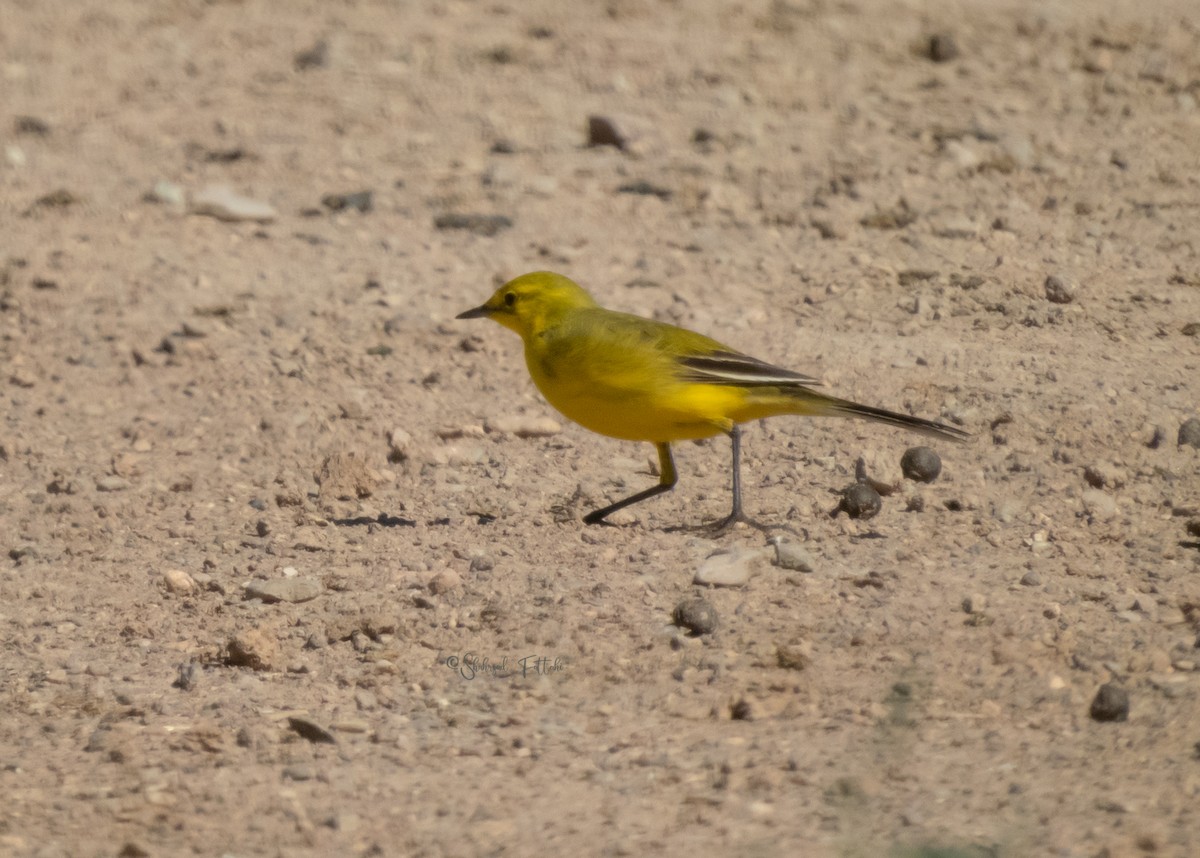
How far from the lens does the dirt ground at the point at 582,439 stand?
4.63 m

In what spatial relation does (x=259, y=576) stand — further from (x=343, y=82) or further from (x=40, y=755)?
(x=343, y=82)

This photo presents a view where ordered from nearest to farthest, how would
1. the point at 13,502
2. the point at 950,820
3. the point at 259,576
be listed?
the point at 950,820 → the point at 259,576 → the point at 13,502

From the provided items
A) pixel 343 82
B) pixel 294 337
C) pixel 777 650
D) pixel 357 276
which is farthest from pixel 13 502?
pixel 343 82

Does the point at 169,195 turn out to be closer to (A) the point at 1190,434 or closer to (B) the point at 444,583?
(B) the point at 444,583

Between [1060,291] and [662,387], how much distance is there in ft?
8.67

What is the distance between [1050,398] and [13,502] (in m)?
4.19

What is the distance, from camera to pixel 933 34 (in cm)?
1135

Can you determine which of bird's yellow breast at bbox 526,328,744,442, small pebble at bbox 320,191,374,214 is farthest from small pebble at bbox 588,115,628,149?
bird's yellow breast at bbox 526,328,744,442

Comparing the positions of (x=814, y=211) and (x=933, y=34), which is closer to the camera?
(x=814, y=211)

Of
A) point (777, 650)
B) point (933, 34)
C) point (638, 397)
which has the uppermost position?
point (933, 34)

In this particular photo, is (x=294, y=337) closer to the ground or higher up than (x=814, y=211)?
closer to the ground

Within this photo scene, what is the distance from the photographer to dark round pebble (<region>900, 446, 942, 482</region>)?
6.62 meters

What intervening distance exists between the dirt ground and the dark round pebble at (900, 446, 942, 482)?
0.13 meters

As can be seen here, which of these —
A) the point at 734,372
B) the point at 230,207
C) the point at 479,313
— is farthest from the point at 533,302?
the point at 230,207
